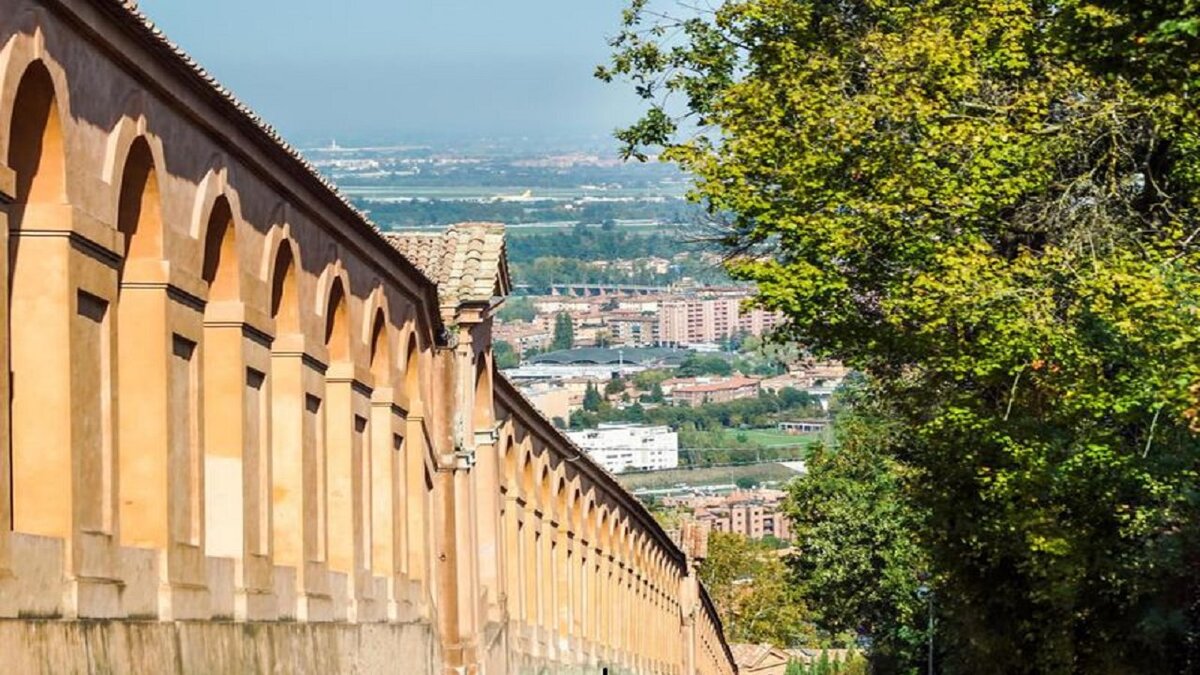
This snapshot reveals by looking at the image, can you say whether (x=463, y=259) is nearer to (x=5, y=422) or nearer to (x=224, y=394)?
(x=224, y=394)

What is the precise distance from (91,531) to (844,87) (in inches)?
1007

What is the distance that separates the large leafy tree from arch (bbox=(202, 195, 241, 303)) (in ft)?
45.0

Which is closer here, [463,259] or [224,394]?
[224,394]

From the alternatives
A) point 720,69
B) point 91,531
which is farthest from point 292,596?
point 720,69

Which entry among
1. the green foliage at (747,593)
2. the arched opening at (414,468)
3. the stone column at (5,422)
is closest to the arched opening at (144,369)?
the stone column at (5,422)

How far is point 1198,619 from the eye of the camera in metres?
41.8

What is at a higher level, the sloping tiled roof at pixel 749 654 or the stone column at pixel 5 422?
the stone column at pixel 5 422

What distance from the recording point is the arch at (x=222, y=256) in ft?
79.5

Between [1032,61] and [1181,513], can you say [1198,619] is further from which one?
[1032,61]

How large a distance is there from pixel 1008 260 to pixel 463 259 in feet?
23.6

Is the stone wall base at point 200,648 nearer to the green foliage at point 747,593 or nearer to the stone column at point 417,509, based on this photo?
the stone column at point 417,509

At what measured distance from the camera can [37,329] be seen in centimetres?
1817

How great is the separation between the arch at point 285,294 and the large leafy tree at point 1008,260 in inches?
446

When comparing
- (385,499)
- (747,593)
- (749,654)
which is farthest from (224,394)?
(747,593)
